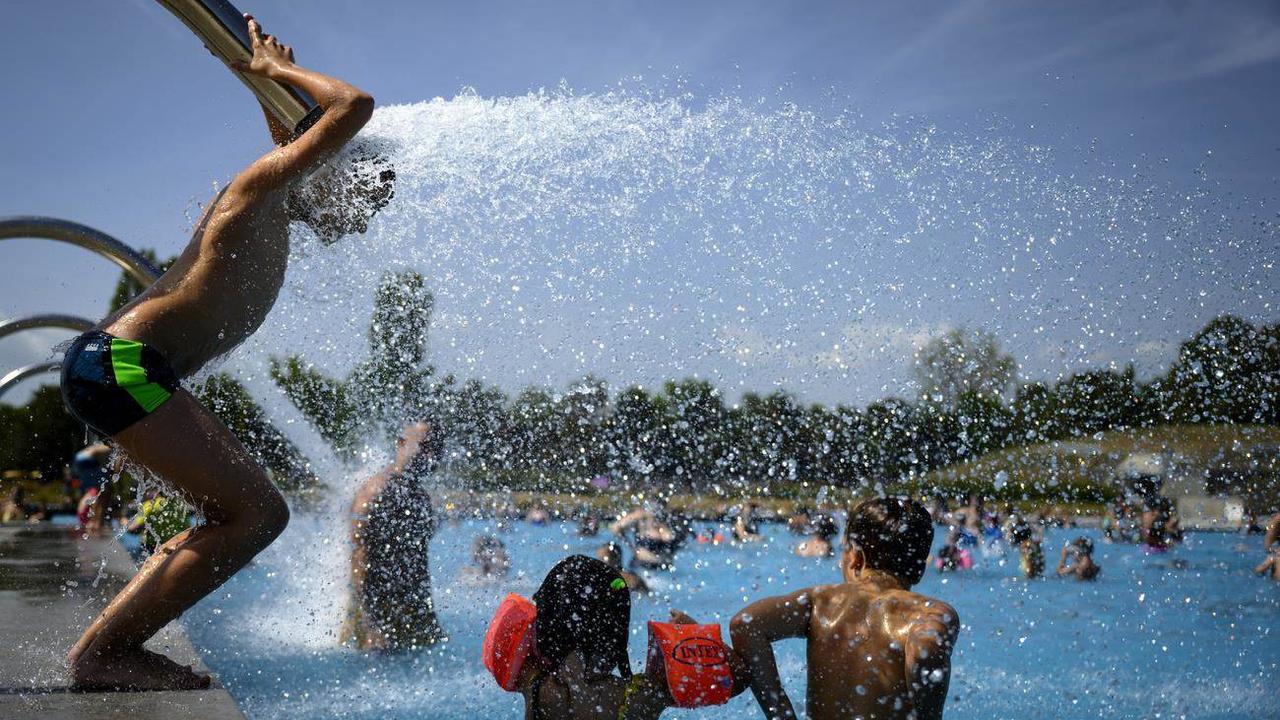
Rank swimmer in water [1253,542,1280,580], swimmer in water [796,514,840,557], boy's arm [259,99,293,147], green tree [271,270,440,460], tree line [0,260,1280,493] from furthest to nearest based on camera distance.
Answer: swimmer in water [1253,542,1280,580] → swimmer in water [796,514,840,557] → tree line [0,260,1280,493] → green tree [271,270,440,460] → boy's arm [259,99,293,147]

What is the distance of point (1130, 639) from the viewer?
9062 mm

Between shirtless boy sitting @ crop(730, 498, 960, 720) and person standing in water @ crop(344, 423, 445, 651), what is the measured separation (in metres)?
3.50

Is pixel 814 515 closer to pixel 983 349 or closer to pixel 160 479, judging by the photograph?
pixel 983 349

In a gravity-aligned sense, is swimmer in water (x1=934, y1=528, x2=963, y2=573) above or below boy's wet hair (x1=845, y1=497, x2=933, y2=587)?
below

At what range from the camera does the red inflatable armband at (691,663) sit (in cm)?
249

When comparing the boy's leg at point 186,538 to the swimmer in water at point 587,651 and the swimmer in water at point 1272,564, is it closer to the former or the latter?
the swimmer in water at point 587,651

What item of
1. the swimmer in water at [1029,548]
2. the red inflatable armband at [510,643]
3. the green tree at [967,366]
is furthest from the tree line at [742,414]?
the swimmer in water at [1029,548]

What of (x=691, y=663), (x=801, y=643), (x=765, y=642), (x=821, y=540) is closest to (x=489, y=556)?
(x=801, y=643)

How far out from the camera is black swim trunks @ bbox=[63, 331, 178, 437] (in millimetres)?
2697

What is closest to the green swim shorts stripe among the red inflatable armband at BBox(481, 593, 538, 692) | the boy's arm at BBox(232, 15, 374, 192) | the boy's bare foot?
the boy's arm at BBox(232, 15, 374, 192)

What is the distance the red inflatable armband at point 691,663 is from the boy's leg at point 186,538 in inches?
46.6

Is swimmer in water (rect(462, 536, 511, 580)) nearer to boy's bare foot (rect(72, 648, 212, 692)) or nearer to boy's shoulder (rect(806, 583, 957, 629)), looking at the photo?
boy's bare foot (rect(72, 648, 212, 692))

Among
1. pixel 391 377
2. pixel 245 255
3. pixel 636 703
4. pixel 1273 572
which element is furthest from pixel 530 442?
pixel 1273 572

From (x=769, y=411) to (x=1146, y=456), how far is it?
181 inches
